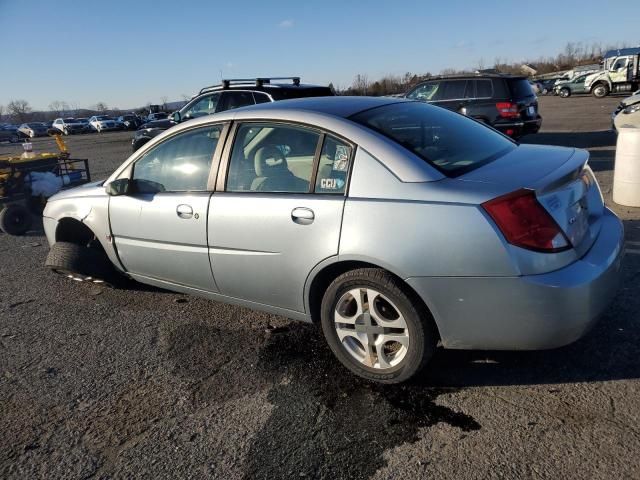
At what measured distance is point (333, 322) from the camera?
2.99m

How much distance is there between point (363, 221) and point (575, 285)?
1.07 meters

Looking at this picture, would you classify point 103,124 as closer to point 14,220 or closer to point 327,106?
point 14,220

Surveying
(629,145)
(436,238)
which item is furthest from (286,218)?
(629,145)

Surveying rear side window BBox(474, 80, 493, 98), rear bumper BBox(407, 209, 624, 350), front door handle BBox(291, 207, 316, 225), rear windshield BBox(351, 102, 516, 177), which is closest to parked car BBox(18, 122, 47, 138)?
rear side window BBox(474, 80, 493, 98)

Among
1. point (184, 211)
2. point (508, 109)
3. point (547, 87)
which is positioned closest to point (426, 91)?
point (508, 109)

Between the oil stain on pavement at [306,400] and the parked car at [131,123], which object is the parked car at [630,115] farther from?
the parked car at [131,123]

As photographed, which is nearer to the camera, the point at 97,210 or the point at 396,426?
the point at 396,426

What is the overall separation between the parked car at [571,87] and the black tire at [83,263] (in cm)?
4002

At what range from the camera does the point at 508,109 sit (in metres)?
10.9

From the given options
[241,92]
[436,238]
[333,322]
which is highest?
[241,92]

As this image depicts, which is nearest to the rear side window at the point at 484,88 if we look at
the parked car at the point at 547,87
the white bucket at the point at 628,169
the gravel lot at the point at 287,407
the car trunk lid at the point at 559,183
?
the white bucket at the point at 628,169

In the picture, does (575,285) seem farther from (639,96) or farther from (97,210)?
(639,96)

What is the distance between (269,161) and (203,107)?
26.5ft

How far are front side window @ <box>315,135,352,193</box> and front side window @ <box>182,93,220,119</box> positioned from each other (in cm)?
791
